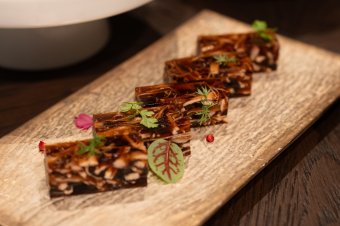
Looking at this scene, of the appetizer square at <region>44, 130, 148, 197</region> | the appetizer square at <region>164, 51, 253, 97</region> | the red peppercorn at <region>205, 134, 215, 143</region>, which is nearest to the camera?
the appetizer square at <region>44, 130, 148, 197</region>

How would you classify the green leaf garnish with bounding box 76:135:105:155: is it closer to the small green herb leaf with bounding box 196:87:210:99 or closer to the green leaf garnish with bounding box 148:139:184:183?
the green leaf garnish with bounding box 148:139:184:183

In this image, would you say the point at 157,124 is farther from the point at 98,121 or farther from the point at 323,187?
the point at 323,187

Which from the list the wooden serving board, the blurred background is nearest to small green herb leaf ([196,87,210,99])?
the wooden serving board

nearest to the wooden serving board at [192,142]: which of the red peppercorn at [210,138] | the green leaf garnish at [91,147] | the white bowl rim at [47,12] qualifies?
the red peppercorn at [210,138]

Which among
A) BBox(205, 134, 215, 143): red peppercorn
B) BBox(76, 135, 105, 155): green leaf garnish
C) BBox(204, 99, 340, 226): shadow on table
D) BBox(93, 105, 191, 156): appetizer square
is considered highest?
BBox(93, 105, 191, 156): appetizer square

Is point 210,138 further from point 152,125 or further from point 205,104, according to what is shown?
point 152,125

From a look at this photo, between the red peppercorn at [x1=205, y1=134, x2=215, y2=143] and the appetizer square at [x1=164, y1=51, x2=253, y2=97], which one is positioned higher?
the appetizer square at [x1=164, y1=51, x2=253, y2=97]

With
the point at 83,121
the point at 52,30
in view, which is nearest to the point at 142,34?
the point at 52,30
